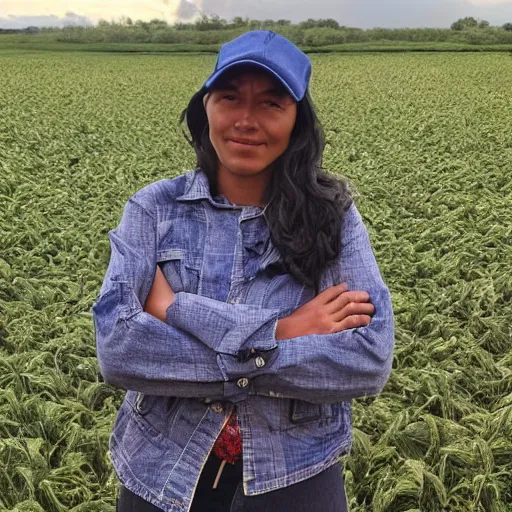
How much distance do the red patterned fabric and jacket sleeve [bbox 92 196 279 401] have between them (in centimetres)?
10

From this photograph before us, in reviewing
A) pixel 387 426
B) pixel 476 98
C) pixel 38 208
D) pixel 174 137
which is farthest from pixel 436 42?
pixel 387 426

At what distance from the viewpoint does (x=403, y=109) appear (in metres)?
22.6

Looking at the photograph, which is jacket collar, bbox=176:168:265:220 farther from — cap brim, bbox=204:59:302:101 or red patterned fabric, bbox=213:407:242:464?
red patterned fabric, bbox=213:407:242:464

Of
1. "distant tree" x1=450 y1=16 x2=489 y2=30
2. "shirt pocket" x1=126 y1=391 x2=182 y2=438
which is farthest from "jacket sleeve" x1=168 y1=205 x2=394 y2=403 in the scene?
"distant tree" x1=450 y1=16 x2=489 y2=30

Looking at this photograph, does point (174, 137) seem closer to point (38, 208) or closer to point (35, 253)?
point (38, 208)

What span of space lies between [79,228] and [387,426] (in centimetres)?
546

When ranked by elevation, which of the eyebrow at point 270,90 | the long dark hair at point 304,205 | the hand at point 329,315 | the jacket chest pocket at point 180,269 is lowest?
the hand at point 329,315

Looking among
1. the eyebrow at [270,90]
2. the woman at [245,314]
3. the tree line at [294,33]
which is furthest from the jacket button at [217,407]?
the tree line at [294,33]

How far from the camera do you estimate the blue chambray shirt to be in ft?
6.00

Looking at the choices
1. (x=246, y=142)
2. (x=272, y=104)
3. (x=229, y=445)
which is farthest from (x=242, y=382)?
(x=272, y=104)

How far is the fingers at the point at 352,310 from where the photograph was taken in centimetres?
195

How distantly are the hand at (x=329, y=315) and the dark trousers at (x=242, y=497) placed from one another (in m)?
0.41

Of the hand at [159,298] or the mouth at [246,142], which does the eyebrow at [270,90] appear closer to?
the mouth at [246,142]

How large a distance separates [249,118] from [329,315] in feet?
2.02
